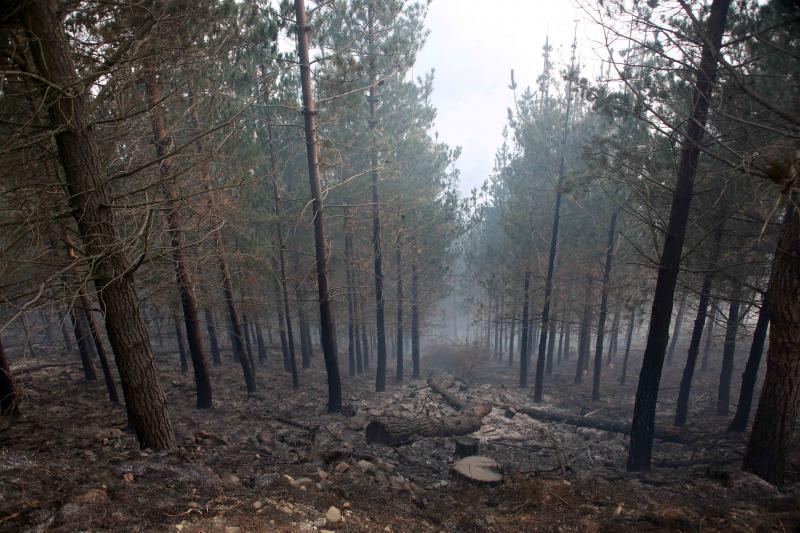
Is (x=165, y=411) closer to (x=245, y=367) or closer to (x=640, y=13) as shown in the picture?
(x=245, y=367)

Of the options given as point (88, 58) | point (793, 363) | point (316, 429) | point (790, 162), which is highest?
point (88, 58)

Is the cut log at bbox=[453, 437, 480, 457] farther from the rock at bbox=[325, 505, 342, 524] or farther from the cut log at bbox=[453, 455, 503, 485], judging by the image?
the rock at bbox=[325, 505, 342, 524]

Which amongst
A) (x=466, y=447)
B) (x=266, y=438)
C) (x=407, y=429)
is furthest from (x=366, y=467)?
(x=266, y=438)

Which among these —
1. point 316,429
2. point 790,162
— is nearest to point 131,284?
point 316,429

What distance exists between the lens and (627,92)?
8539 mm

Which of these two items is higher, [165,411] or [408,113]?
[408,113]

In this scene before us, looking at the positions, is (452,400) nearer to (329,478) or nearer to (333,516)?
(329,478)

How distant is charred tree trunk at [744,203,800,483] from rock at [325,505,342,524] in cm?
647

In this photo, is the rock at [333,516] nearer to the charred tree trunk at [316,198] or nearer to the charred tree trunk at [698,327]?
the charred tree trunk at [316,198]

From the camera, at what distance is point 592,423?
11523mm

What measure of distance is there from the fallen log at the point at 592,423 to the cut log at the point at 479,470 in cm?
589

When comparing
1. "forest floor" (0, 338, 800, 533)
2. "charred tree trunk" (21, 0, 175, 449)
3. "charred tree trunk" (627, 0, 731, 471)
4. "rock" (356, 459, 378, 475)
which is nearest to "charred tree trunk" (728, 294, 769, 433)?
"forest floor" (0, 338, 800, 533)

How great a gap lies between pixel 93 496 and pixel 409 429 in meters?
6.34

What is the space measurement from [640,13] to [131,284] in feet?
27.5
